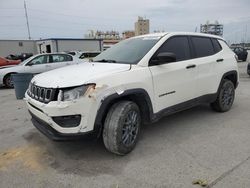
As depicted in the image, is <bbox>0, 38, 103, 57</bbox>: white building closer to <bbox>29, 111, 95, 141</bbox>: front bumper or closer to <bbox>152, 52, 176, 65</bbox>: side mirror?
<bbox>152, 52, 176, 65</bbox>: side mirror

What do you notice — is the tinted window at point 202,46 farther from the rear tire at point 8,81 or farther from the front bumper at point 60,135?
the rear tire at point 8,81

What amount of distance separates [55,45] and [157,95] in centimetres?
2745

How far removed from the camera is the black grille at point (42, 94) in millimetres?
3347

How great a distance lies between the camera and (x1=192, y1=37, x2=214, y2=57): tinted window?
5102 millimetres

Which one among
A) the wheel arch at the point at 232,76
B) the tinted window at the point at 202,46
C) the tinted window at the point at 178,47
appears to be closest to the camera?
the tinted window at the point at 178,47

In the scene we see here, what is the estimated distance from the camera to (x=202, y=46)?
527 cm

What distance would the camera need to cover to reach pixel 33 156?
3.88 metres

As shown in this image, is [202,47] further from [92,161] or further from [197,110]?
[92,161]

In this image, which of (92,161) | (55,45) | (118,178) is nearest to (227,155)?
(118,178)

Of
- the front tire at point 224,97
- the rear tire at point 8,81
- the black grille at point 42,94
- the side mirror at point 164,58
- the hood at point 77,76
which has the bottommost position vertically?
the rear tire at point 8,81

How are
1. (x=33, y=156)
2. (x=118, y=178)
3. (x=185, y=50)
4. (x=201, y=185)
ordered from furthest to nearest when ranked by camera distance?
A: (x=185, y=50), (x=33, y=156), (x=118, y=178), (x=201, y=185)

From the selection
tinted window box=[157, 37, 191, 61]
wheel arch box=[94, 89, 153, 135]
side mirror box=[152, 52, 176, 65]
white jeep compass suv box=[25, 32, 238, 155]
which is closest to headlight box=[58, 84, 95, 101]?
white jeep compass suv box=[25, 32, 238, 155]

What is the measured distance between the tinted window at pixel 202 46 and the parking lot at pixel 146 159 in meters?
1.37

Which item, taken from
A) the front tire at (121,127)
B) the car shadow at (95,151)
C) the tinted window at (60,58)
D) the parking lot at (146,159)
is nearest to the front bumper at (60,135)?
the car shadow at (95,151)
